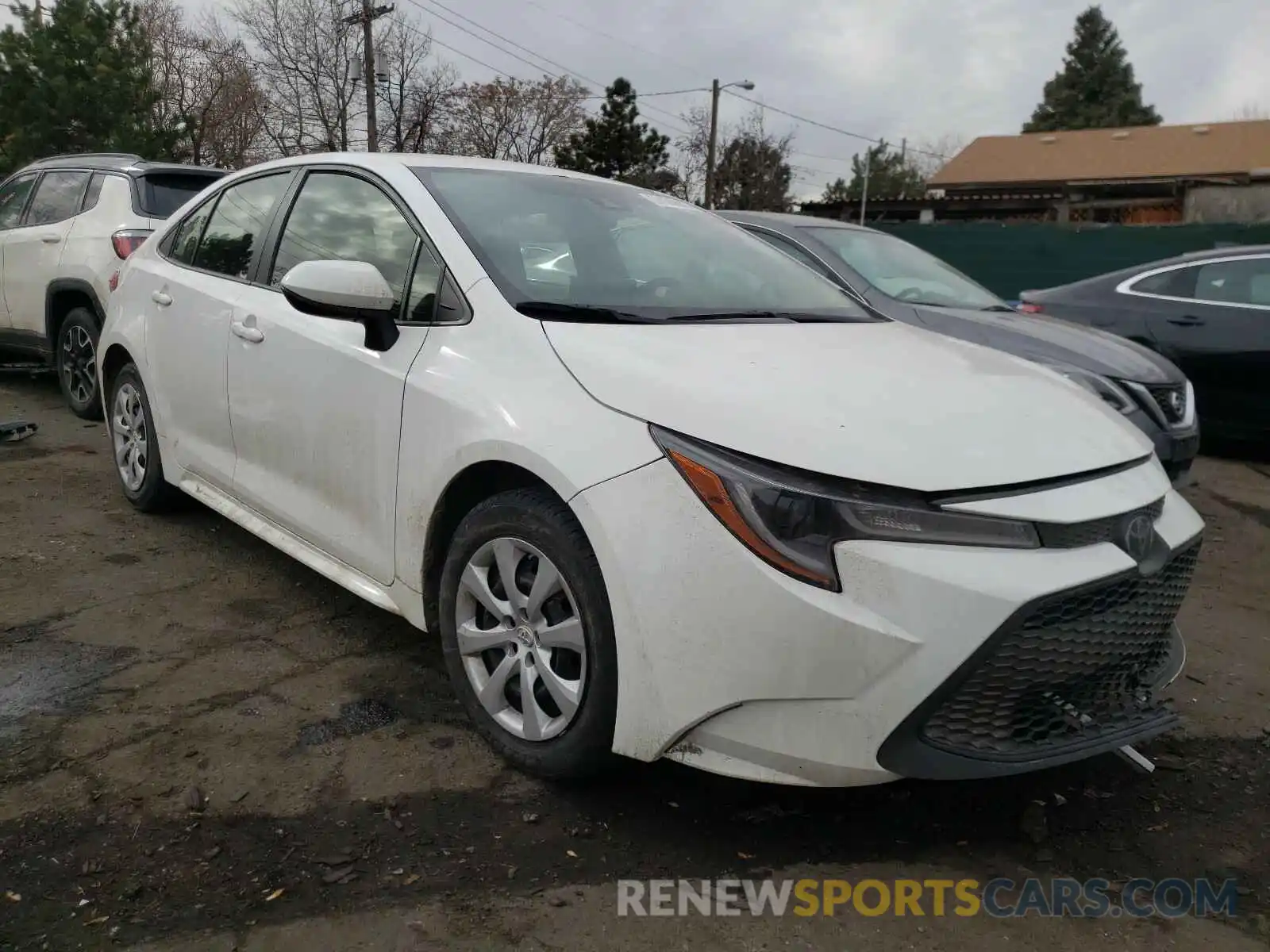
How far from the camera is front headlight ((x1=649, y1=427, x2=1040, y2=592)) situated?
202cm

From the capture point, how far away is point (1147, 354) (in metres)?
5.72

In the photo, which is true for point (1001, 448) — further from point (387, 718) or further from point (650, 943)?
point (387, 718)

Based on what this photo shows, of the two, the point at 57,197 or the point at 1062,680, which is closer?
the point at 1062,680

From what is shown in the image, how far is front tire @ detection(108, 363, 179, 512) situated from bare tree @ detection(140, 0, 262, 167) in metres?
36.4

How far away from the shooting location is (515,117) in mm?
39812

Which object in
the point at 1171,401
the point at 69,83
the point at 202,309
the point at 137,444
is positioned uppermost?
the point at 69,83

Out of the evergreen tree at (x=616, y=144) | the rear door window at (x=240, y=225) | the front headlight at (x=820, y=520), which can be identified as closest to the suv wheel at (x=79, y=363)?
the rear door window at (x=240, y=225)

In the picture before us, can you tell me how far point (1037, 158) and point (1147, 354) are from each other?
3907 centimetres

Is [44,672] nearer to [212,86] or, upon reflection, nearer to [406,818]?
[406,818]

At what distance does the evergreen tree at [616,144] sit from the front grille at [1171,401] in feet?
114

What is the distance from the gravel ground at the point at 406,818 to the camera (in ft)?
6.82

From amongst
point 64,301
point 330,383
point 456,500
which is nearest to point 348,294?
point 330,383

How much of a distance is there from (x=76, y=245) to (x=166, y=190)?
70cm

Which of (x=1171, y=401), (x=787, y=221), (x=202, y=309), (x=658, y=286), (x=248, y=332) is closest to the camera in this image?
(x=658, y=286)
